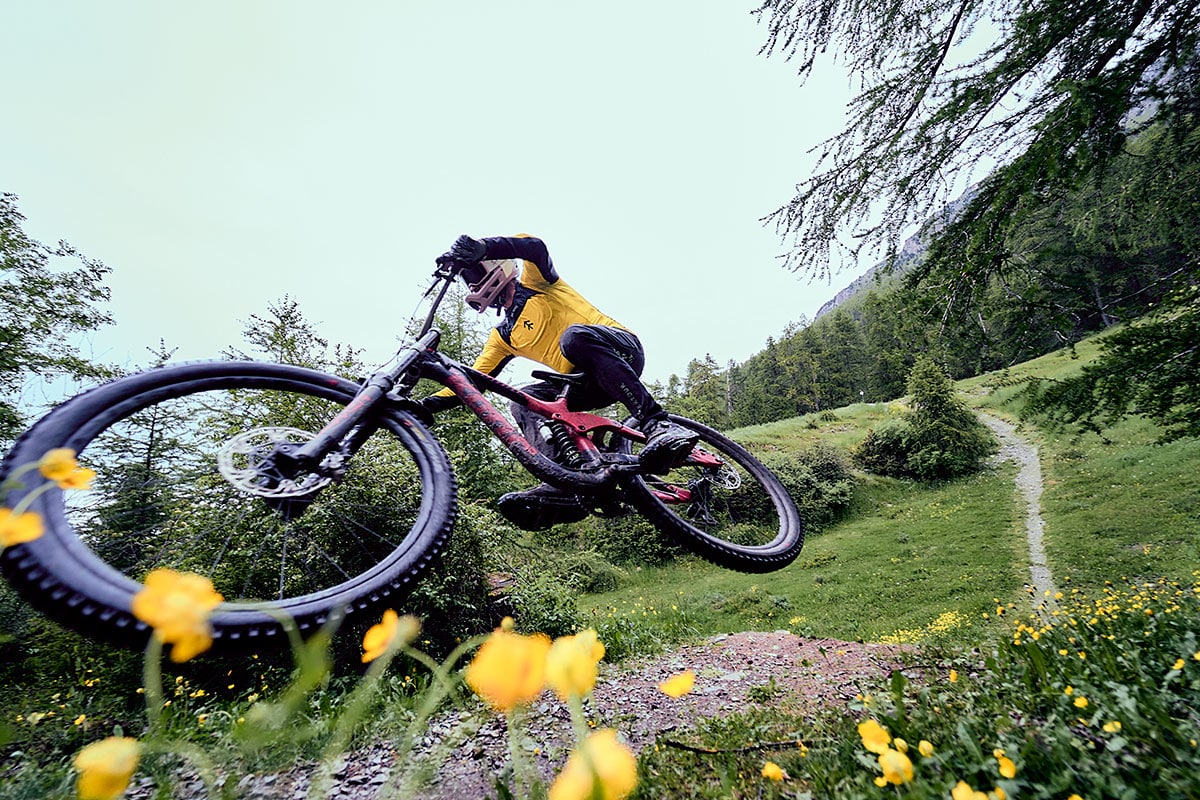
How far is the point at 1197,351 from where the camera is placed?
4250 mm

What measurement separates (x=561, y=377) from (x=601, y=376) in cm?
27

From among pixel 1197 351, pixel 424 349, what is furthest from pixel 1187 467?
pixel 424 349

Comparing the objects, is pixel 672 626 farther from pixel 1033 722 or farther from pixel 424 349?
pixel 424 349

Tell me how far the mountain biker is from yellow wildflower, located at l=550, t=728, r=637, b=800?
2204 mm

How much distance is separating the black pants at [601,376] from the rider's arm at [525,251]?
0.42 metres

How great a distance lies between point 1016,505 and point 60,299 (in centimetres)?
2624

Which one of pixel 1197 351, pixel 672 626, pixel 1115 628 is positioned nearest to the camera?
pixel 1115 628

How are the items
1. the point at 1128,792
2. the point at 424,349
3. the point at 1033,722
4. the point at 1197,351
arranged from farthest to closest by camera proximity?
the point at 1197,351, the point at 424,349, the point at 1033,722, the point at 1128,792

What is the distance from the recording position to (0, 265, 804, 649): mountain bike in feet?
4.75

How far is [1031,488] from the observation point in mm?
18312

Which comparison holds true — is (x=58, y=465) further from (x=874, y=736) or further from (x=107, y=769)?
(x=874, y=736)

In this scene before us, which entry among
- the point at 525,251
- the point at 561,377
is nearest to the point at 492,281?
the point at 525,251

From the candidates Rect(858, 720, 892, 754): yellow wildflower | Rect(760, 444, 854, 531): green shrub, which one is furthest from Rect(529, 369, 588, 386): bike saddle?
Rect(760, 444, 854, 531): green shrub

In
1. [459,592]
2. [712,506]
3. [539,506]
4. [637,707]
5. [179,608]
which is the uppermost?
[539,506]
